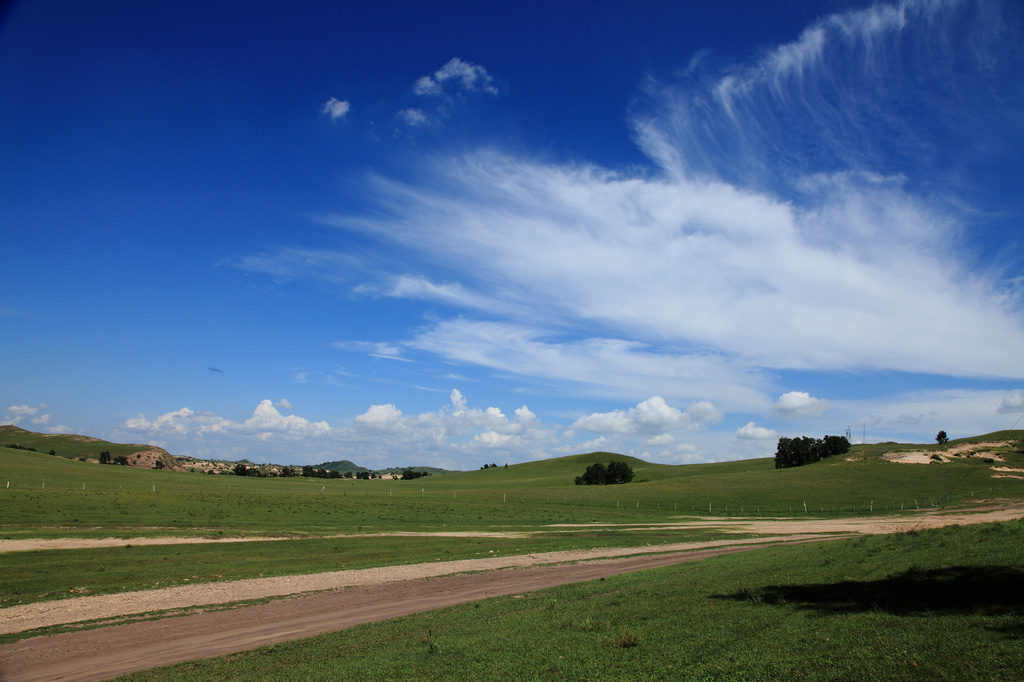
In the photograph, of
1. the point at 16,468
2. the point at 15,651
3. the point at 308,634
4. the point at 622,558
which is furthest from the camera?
the point at 16,468

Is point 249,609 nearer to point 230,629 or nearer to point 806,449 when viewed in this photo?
point 230,629

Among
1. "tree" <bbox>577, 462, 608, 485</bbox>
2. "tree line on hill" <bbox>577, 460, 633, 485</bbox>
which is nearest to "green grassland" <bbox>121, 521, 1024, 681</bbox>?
"tree" <bbox>577, 462, 608, 485</bbox>

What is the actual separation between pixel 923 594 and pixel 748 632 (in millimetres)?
3655

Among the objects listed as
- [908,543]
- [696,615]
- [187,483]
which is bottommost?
[187,483]

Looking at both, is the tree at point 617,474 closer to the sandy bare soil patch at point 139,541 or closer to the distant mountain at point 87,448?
the sandy bare soil patch at point 139,541

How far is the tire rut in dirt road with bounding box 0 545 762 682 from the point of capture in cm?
1287

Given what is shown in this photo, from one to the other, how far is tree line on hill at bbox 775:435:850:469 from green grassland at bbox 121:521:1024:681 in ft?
483

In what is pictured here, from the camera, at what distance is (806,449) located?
14675cm

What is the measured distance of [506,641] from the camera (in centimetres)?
1170

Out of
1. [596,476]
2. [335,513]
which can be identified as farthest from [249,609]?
[596,476]

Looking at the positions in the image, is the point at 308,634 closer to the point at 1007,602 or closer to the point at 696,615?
the point at 696,615

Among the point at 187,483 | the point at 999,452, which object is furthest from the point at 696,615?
the point at 999,452

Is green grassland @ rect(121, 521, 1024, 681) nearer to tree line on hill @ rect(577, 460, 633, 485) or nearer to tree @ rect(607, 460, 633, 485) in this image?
tree line on hill @ rect(577, 460, 633, 485)

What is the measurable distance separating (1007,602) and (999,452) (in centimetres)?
14854
